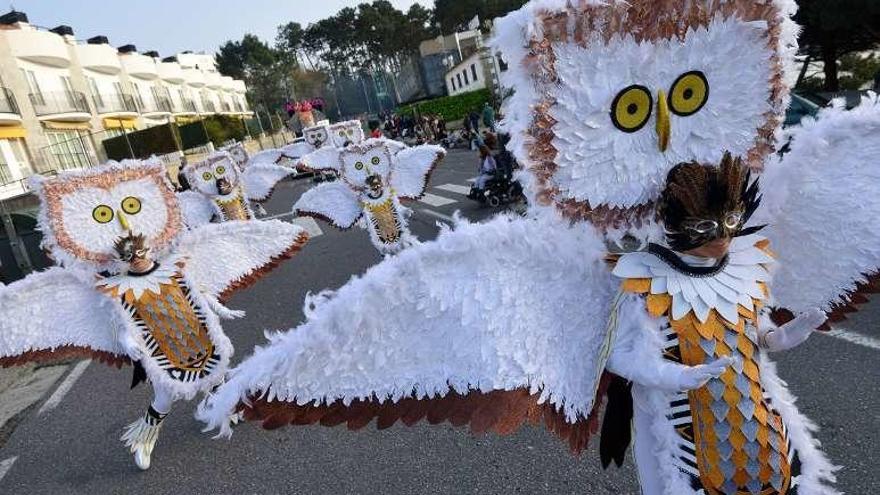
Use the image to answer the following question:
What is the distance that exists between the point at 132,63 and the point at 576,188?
1846 inches

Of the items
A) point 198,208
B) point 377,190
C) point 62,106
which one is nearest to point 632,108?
point 377,190

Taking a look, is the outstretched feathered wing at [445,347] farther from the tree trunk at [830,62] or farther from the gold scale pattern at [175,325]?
the tree trunk at [830,62]

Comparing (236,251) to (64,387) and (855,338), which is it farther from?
(855,338)

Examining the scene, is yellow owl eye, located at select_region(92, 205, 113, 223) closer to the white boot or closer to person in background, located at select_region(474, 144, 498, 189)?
the white boot

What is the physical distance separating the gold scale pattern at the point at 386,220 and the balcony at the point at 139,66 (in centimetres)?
4141

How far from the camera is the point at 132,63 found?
40750 millimetres

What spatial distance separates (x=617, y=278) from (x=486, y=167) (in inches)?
322

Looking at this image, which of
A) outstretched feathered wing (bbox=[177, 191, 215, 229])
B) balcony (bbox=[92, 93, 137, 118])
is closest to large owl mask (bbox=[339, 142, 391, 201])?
outstretched feathered wing (bbox=[177, 191, 215, 229])

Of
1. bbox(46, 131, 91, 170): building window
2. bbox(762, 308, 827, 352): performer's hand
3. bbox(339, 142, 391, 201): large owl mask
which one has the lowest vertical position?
bbox(762, 308, 827, 352): performer's hand

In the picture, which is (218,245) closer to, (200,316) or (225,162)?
(200,316)

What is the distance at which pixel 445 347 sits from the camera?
1496 mm

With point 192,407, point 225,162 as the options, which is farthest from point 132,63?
point 192,407

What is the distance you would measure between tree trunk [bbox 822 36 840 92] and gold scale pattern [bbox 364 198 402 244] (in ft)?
45.5

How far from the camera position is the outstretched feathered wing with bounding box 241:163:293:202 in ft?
34.2
